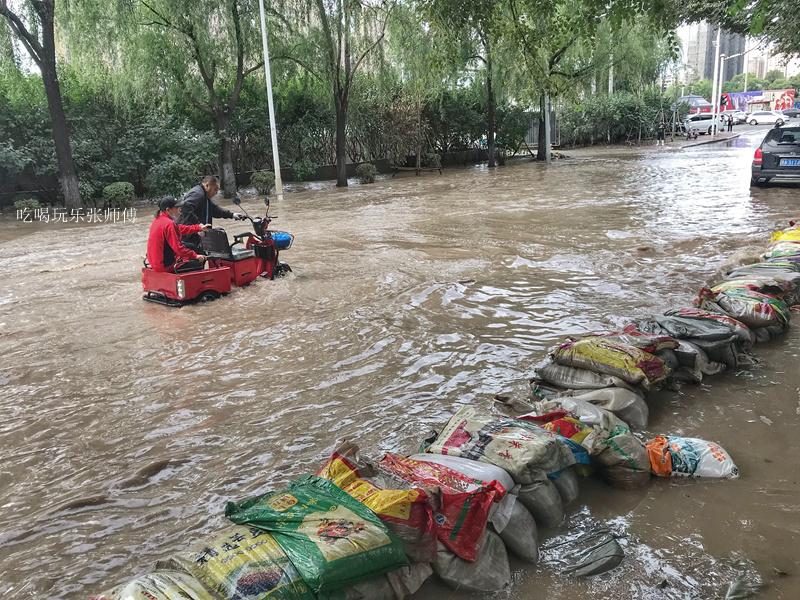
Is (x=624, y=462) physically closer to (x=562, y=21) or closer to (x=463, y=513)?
(x=463, y=513)

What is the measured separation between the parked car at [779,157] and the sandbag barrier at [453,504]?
12485 mm

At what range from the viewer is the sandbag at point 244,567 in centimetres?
215

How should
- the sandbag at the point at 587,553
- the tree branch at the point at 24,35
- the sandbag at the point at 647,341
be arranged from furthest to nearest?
the tree branch at the point at 24,35, the sandbag at the point at 647,341, the sandbag at the point at 587,553

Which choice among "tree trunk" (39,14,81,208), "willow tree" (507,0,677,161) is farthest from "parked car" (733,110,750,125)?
"willow tree" (507,0,677,161)

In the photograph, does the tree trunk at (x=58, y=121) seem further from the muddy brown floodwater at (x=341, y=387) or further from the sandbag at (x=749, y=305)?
the sandbag at (x=749, y=305)

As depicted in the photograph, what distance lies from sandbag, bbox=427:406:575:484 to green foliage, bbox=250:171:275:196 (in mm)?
17604

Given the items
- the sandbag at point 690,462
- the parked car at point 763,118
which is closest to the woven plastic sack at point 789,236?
the sandbag at point 690,462

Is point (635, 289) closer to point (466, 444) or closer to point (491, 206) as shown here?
point (466, 444)

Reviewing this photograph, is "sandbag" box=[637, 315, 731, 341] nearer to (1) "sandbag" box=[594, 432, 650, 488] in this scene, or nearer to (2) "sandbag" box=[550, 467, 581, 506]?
(1) "sandbag" box=[594, 432, 650, 488]

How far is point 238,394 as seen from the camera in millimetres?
4824

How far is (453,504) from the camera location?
103 inches

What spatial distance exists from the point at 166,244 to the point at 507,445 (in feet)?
17.2

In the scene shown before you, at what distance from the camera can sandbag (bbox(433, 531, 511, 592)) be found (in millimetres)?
2582

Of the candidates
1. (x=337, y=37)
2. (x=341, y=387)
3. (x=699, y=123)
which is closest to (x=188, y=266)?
(x=341, y=387)
